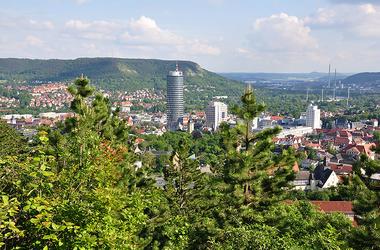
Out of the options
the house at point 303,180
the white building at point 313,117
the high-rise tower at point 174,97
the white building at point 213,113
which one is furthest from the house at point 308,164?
the high-rise tower at point 174,97

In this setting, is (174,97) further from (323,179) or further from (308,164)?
(323,179)

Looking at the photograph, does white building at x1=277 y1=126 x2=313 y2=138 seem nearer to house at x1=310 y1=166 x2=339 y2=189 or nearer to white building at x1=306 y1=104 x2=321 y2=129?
white building at x1=306 y1=104 x2=321 y2=129

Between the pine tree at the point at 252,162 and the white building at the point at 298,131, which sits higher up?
the pine tree at the point at 252,162

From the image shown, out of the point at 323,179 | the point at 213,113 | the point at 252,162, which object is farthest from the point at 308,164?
the point at 213,113

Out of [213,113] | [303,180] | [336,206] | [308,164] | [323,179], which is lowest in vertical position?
[308,164]

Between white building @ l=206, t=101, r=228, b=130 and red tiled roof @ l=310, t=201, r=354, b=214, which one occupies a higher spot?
red tiled roof @ l=310, t=201, r=354, b=214

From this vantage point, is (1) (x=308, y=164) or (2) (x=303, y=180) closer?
(2) (x=303, y=180)

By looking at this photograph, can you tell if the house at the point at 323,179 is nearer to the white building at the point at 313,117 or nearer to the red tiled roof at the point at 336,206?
the red tiled roof at the point at 336,206

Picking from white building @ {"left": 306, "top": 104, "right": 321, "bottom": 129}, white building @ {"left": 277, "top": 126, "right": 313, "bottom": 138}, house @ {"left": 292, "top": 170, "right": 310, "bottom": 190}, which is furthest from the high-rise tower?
house @ {"left": 292, "top": 170, "right": 310, "bottom": 190}

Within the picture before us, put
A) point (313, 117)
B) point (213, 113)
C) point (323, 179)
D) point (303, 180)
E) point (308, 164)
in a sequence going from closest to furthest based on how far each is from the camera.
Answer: point (323, 179), point (303, 180), point (308, 164), point (313, 117), point (213, 113)
